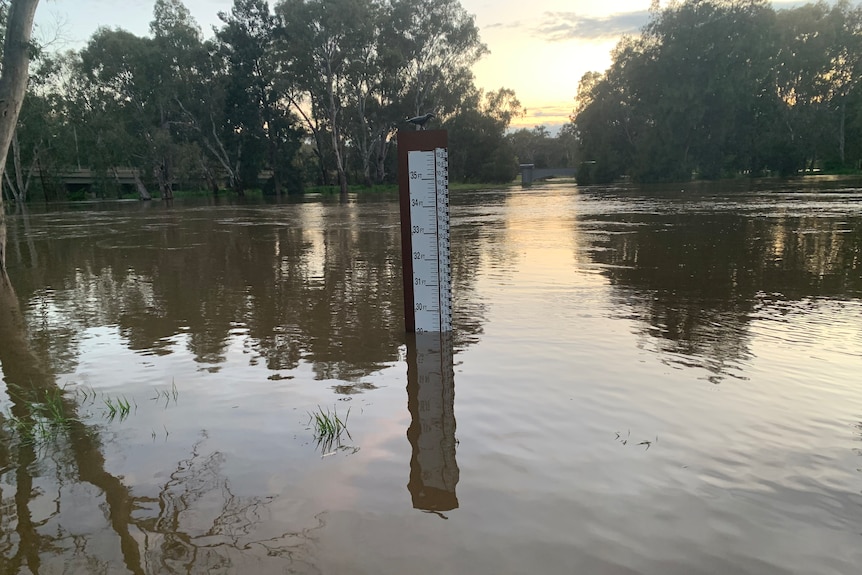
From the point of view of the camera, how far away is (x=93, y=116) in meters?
56.2

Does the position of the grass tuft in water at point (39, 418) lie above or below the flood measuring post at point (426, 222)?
below

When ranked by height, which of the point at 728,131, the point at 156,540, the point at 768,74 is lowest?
the point at 156,540

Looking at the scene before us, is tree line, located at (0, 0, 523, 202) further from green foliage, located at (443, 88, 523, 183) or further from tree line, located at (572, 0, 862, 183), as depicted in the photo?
tree line, located at (572, 0, 862, 183)

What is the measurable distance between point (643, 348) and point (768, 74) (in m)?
70.1

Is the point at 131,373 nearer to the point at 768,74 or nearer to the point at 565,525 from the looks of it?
the point at 565,525

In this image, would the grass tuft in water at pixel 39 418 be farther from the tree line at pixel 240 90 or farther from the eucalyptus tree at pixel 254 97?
the eucalyptus tree at pixel 254 97

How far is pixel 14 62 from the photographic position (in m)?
9.98

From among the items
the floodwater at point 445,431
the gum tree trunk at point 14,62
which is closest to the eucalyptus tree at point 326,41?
the gum tree trunk at point 14,62

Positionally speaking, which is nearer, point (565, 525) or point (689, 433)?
point (565, 525)

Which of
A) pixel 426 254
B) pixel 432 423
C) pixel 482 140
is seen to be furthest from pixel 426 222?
pixel 482 140

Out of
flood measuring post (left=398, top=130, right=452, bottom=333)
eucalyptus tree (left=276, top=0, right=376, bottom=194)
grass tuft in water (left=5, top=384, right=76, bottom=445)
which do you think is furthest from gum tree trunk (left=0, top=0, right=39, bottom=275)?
eucalyptus tree (left=276, top=0, right=376, bottom=194)

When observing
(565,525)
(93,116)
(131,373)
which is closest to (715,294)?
(565,525)

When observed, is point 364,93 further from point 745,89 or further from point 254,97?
point 745,89

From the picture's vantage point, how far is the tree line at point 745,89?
6075cm
